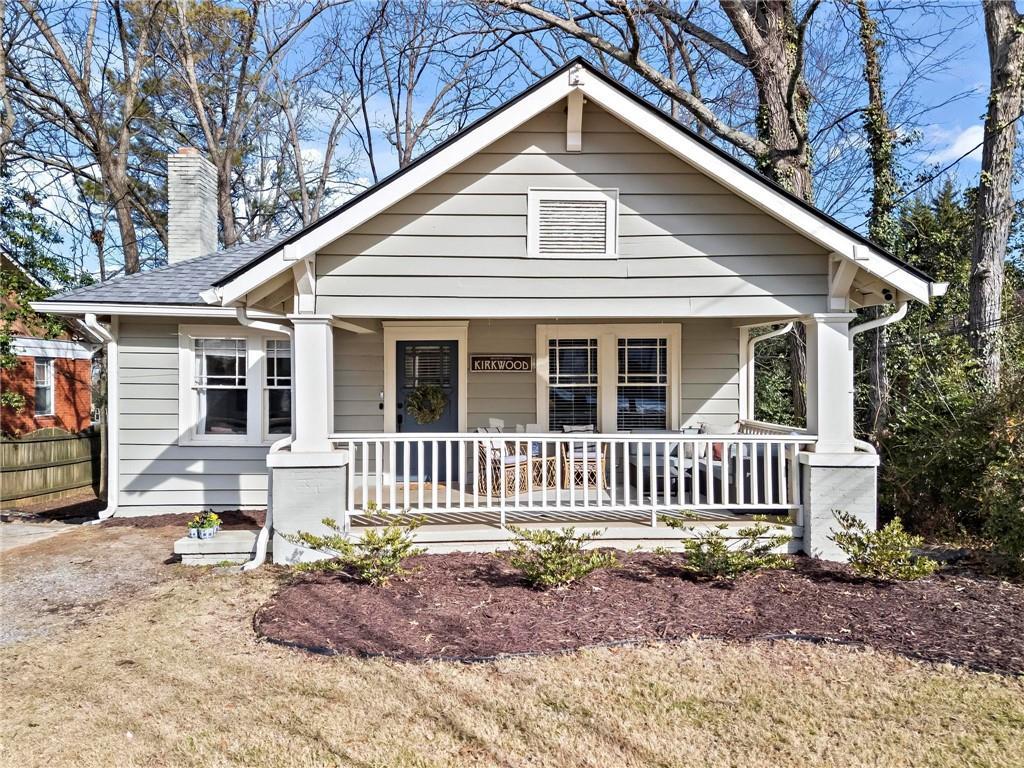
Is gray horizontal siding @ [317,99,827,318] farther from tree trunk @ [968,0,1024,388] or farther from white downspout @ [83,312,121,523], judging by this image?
tree trunk @ [968,0,1024,388]

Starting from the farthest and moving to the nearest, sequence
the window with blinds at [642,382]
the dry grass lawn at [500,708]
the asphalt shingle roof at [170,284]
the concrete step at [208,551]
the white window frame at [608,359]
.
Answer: the window with blinds at [642,382] → the white window frame at [608,359] → the asphalt shingle roof at [170,284] → the concrete step at [208,551] → the dry grass lawn at [500,708]

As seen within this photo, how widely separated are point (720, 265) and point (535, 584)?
363cm

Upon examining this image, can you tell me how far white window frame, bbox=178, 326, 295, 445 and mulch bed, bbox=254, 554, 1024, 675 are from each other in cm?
360

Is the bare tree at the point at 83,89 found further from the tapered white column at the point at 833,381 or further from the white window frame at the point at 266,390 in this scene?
the tapered white column at the point at 833,381

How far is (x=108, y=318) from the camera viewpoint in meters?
8.31

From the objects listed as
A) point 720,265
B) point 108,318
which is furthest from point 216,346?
point 720,265

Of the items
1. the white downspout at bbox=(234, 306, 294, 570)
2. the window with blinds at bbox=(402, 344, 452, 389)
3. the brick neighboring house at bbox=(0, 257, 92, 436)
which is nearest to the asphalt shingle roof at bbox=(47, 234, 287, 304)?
the white downspout at bbox=(234, 306, 294, 570)

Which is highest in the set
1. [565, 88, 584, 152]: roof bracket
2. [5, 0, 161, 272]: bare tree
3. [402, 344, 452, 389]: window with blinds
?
[5, 0, 161, 272]: bare tree

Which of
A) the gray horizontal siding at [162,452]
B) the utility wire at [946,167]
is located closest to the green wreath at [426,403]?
the gray horizontal siding at [162,452]

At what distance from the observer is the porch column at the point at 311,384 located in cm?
592

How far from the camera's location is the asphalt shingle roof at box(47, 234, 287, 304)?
8016mm

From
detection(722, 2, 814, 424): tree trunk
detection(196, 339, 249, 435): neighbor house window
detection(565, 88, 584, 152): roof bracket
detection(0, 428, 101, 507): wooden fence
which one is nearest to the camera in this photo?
detection(565, 88, 584, 152): roof bracket

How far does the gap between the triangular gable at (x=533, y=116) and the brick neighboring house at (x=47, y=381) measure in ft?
33.6

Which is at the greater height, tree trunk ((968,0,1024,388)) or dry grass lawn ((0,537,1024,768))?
tree trunk ((968,0,1024,388))
